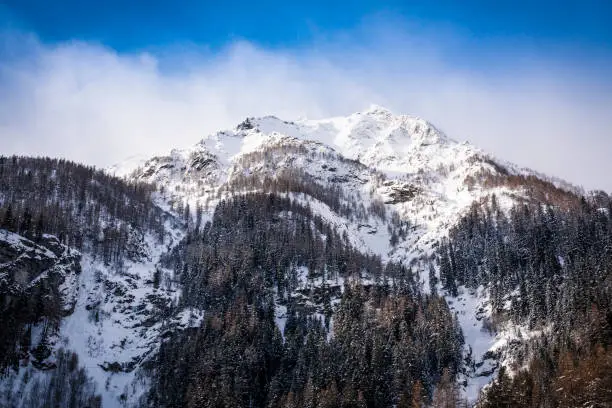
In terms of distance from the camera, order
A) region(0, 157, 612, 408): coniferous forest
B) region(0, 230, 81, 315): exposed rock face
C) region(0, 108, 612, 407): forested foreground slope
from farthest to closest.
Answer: region(0, 230, 81, 315): exposed rock face < region(0, 108, 612, 407): forested foreground slope < region(0, 157, 612, 408): coniferous forest

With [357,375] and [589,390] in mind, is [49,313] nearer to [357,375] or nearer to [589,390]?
[357,375]

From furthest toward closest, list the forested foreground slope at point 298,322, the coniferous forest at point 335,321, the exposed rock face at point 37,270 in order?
1. the exposed rock face at point 37,270
2. the forested foreground slope at point 298,322
3. the coniferous forest at point 335,321

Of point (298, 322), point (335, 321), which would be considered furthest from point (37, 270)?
point (335, 321)

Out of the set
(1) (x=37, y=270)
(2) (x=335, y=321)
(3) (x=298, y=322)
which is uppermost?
(1) (x=37, y=270)

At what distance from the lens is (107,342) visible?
157250 millimetres

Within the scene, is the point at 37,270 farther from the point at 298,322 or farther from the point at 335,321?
the point at 335,321

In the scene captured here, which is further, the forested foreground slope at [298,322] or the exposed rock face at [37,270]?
the exposed rock face at [37,270]

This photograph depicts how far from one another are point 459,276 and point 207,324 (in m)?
89.9

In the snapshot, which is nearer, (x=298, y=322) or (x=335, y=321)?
(x=335, y=321)

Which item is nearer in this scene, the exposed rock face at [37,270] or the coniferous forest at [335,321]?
the coniferous forest at [335,321]

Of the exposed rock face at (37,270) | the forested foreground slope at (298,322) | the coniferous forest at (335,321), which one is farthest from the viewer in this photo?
the exposed rock face at (37,270)

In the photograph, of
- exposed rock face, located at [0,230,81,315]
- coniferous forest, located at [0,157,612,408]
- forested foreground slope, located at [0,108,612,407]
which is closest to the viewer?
coniferous forest, located at [0,157,612,408]

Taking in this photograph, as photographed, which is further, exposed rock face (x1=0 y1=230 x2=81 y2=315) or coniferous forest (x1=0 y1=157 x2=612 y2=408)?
exposed rock face (x1=0 y1=230 x2=81 y2=315)

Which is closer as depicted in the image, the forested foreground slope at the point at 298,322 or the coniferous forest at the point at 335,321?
the coniferous forest at the point at 335,321
